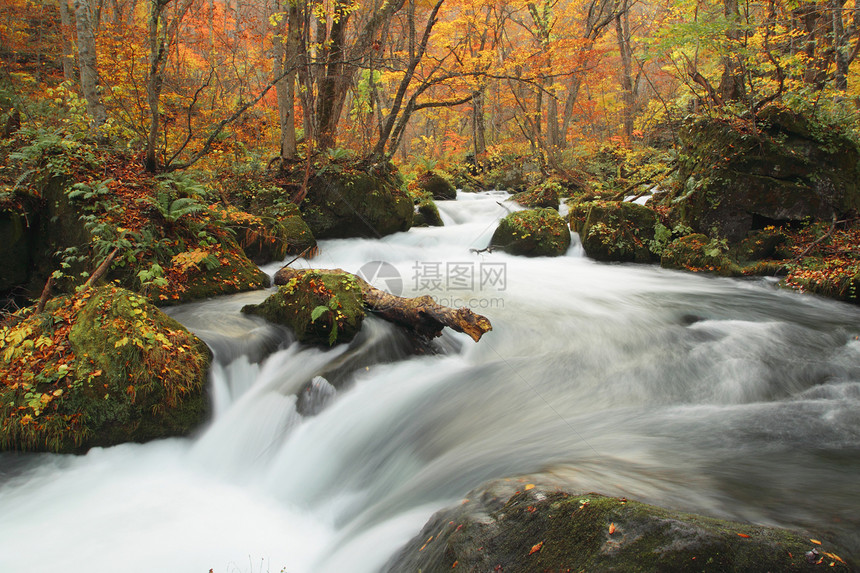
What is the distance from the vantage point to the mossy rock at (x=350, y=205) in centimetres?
1012

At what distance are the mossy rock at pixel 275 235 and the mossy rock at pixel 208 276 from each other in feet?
3.05

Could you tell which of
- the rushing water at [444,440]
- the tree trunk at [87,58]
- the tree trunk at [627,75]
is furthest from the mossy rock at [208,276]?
the tree trunk at [627,75]

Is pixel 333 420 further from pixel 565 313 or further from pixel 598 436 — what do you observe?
pixel 565 313

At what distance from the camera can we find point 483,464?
329cm

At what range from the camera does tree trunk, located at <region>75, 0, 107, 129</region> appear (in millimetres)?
7488

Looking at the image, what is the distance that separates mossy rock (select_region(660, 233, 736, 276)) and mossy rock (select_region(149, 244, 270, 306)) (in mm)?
7980

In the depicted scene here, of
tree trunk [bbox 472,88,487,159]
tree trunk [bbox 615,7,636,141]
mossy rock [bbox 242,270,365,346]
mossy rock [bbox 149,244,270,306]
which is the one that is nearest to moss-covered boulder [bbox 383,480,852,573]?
mossy rock [bbox 242,270,365,346]

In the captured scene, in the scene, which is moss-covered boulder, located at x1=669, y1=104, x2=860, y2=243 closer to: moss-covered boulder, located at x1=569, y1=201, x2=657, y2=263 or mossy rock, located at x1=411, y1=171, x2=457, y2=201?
moss-covered boulder, located at x1=569, y1=201, x2=657, y2=263

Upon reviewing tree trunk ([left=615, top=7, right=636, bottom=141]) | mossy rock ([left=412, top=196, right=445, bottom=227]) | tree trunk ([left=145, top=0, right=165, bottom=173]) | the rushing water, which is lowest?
the rushing water

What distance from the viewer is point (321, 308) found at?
4750 mm

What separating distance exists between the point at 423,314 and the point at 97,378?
10.0ft

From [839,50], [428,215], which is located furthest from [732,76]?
[428,215]

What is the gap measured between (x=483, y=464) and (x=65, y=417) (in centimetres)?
333

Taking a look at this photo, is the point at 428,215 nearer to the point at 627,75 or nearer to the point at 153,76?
the point at 153,76
